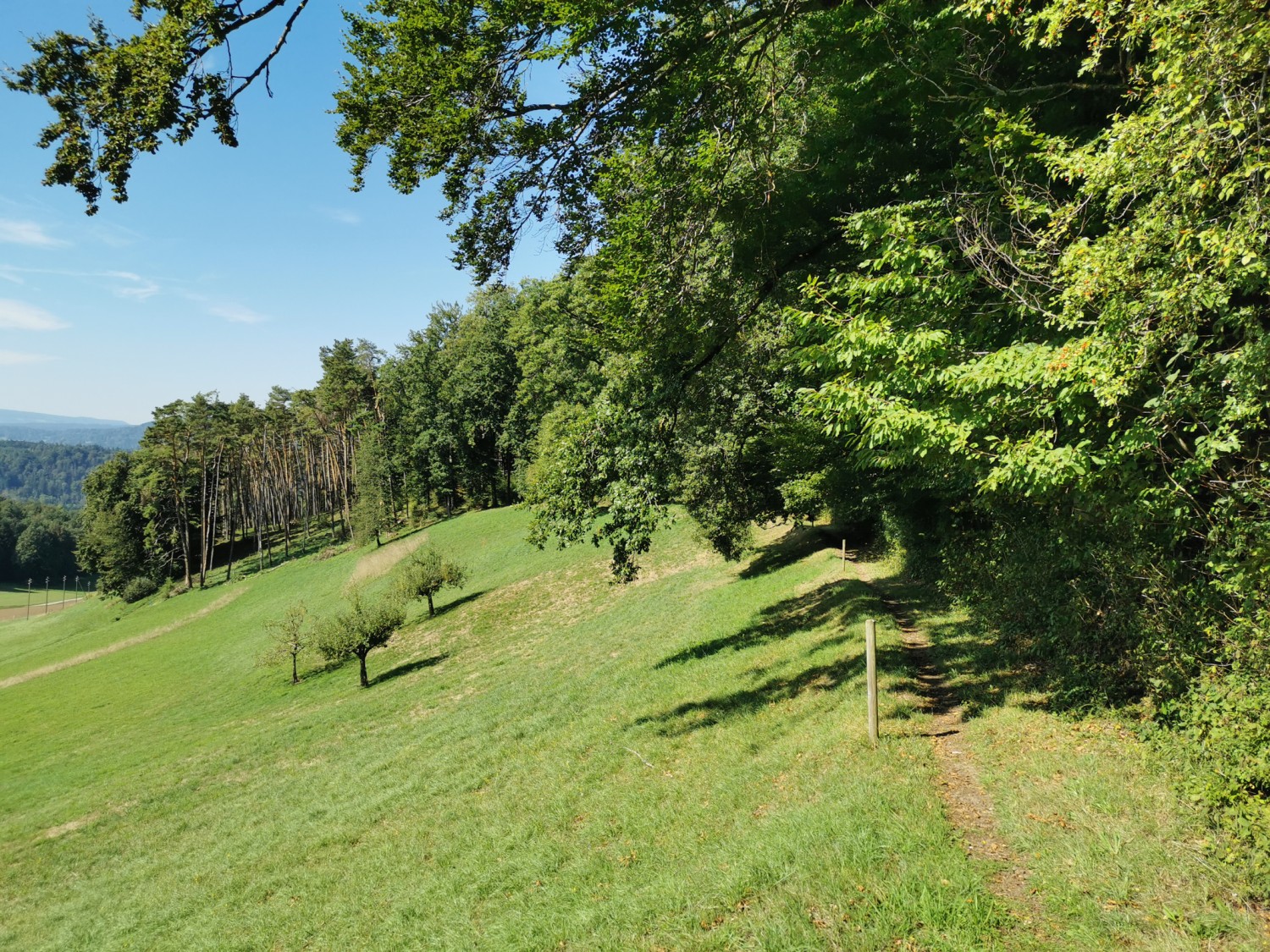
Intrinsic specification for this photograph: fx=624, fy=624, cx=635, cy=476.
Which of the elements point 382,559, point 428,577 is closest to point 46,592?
point 382,559

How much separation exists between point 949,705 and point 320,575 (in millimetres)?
53107

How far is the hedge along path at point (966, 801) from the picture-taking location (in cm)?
500

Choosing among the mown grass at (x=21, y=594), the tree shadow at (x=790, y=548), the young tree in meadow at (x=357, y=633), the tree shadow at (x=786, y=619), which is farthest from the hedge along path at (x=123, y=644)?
the mown grass at (x=21, y=594)

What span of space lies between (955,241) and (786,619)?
11.4m

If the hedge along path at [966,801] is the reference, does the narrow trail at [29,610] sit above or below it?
below

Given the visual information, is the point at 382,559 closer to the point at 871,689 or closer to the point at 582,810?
the point at 582,810

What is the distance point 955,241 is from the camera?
25.3ft

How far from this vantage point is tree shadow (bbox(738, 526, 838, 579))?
26.3 m

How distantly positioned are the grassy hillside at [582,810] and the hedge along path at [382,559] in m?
18.3

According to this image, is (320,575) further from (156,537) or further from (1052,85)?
(1052,85)

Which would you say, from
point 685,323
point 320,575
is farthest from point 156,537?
point 685,323

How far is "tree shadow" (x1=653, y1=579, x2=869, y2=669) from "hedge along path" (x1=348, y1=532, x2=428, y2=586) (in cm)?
3485

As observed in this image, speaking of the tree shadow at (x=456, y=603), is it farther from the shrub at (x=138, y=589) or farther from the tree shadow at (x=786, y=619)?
the shrub at (x=138, y=589)

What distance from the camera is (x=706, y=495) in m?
23.8
